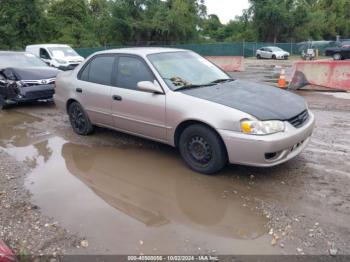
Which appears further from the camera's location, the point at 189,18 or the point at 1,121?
the point at 189,18

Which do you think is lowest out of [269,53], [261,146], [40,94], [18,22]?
[40,94]

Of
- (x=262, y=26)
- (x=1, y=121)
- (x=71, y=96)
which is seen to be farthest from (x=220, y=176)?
(x=262, y=26)

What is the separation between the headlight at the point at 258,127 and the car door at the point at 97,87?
247cm

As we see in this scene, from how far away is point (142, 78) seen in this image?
5406 millimetres

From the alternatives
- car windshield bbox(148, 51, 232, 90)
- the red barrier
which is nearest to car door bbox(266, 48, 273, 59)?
car windshield bbox(148, 51, 232, 90)

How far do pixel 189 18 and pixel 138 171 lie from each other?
4488 centimetres

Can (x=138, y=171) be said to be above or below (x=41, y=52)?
below

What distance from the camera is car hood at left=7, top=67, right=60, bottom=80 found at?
966cm

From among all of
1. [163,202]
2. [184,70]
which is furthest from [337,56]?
[163,202]

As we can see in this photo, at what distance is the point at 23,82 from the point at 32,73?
0.51 meters

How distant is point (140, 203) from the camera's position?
4.17 metres

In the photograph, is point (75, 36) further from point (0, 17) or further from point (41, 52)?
point (41, 52)

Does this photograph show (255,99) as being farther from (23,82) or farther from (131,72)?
(23,82)

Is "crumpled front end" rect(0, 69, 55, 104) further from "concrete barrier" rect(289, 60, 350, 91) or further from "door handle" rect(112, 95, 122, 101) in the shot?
"concrete barrier" rect(289, 60, 350, 91)
